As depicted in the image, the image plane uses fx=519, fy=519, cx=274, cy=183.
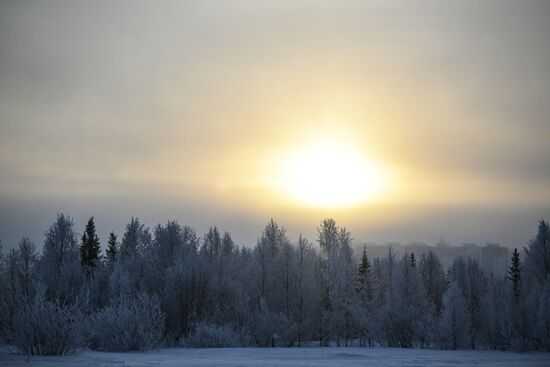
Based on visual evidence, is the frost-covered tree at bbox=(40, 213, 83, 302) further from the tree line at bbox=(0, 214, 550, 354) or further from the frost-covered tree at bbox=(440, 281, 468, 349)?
the frost-covered tree at bbox=(440, 281, 468, 349)

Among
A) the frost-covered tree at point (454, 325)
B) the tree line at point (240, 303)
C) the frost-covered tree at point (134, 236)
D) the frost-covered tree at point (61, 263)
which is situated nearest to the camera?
the tree line at point (240, 303)

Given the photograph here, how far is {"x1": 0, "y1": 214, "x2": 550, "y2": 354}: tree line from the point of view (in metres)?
25.4

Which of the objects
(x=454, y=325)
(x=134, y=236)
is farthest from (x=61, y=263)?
(x=454, y=325)

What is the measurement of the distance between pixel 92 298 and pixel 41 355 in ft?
83.4

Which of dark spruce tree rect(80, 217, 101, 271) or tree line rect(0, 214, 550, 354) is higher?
dark spruce tree rect(80, 217, 101, 271)

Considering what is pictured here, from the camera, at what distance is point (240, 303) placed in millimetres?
43844

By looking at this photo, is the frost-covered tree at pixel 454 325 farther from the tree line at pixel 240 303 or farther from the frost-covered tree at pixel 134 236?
the frost-covered tree at pixel 134 236

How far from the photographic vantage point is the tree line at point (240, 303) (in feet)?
83.2

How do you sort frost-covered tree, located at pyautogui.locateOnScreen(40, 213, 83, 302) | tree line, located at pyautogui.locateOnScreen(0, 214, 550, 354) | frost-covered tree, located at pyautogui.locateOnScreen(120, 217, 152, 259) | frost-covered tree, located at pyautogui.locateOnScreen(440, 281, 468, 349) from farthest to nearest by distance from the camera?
frost-covered tree, located at pyautogui.locateOnScreen(120, 217, 152, 259)
frost-covered tree, located at pyautogui.locateOnScreen(40, 213, 83, 302)
frost-covered tree, located at pyautogui.locateOnScreen(440, 281, 468, 349)
tree line, located at pyautogui.locateOnScreen(0, 214, 550, 354)

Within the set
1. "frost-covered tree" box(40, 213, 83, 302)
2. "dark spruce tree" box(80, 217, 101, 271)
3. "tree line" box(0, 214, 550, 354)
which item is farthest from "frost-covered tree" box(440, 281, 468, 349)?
"dark spruce tree" box(80, 217, 101, 271)

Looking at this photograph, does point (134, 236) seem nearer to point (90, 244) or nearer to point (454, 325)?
point (90, 244)

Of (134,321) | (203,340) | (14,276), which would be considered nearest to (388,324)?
(203,340)

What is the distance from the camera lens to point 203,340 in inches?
1323

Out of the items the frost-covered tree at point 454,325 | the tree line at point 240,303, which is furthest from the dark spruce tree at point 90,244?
the frost-covered tree at point 454,325
